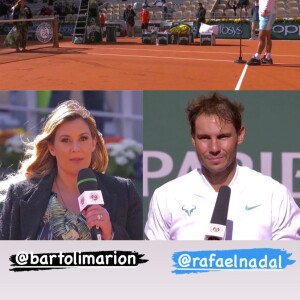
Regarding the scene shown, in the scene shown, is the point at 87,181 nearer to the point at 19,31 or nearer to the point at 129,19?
the point at 19,31

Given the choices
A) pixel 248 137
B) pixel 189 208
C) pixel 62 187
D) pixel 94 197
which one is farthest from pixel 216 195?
pixel 62 187

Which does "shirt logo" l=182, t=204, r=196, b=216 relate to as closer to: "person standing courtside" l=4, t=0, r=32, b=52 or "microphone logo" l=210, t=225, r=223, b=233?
"microphone logo" l=210, t=225, r=223, b=233

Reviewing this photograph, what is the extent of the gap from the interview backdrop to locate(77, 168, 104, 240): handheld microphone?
0.33 meters

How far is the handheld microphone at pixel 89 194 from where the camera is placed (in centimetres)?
268

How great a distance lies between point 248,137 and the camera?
9.61 ft

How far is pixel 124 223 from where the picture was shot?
3.00 meters

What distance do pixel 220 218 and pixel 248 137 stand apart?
0.79 m

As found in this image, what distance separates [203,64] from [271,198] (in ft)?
19.4

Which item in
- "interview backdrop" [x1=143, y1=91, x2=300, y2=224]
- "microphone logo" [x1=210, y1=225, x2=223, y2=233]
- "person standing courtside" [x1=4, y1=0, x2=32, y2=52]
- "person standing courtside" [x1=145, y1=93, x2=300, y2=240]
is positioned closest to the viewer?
"microphone logo" [x1=210, y1=225, x2=223, y2=233]

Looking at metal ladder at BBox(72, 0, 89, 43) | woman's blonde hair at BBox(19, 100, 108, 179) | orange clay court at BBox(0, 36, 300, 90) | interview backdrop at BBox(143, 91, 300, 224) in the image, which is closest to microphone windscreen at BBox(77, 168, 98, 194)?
woman's blonde hair at BBox(19, 100, 108, 179)

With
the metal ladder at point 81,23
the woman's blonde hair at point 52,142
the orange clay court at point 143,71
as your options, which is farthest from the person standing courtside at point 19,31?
the woman's blonde hair at point 52,142

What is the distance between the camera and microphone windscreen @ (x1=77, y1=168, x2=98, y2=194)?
2.76m

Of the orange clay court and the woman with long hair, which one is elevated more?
the orange clay court

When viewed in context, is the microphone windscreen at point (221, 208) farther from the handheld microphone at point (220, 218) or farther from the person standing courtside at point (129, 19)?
the person standing courtside at point (129, 19)
